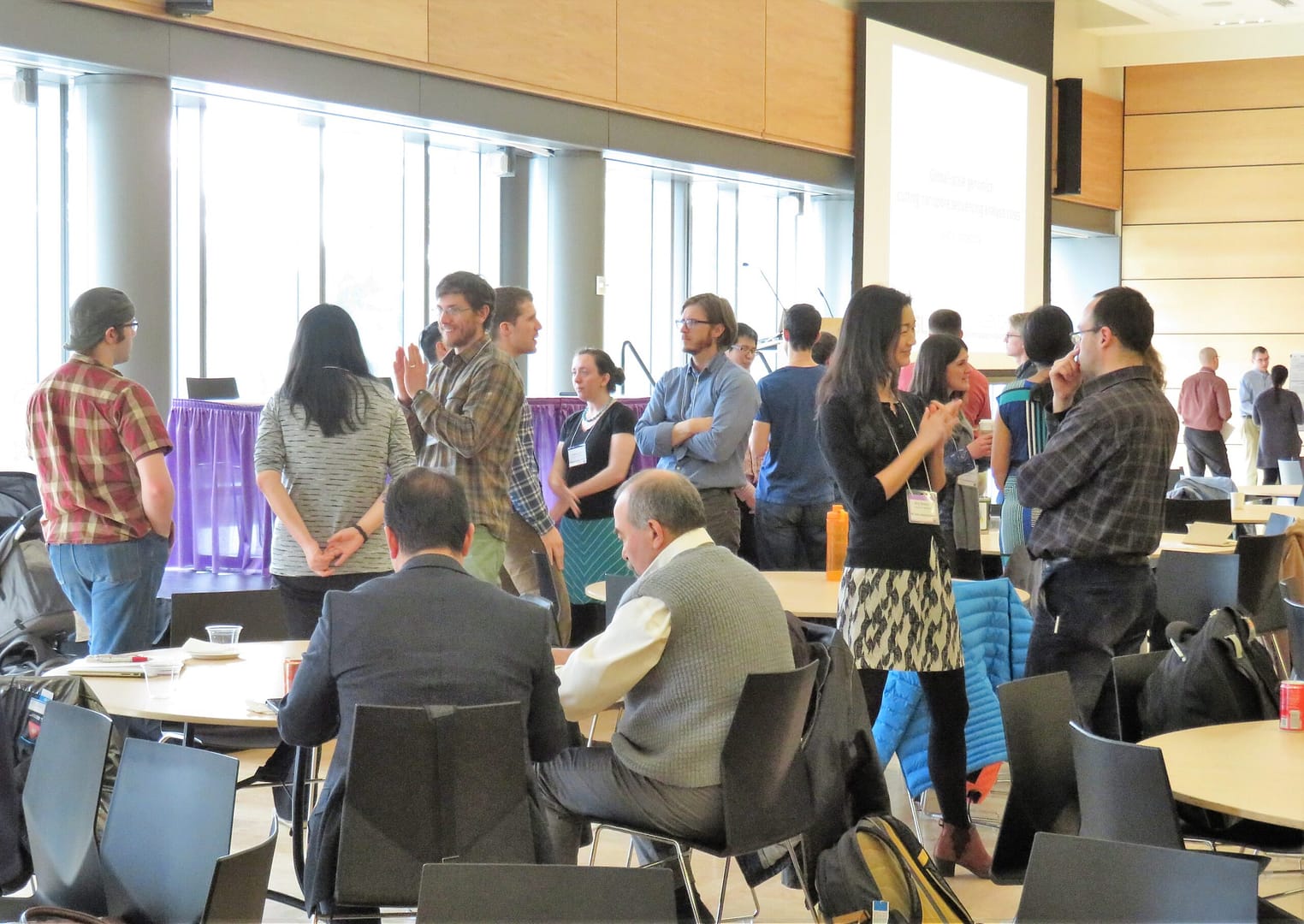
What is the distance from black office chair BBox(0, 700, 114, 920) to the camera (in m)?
2.39

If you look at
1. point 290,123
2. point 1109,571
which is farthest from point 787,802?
point 290,123

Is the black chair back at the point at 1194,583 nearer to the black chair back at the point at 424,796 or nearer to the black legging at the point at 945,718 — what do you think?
the black legging at the point at 945,718

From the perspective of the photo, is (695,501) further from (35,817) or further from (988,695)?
(988,695)

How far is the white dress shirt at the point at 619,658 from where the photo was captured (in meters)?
2.67

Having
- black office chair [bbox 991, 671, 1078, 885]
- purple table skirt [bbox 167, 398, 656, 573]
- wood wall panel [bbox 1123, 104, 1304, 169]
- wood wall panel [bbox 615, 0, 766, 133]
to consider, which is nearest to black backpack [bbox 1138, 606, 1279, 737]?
black office chair [bbox 991, 671, 1078, 885]

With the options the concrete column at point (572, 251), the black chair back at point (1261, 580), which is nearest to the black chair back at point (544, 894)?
the black chair back at point (1261, 580)

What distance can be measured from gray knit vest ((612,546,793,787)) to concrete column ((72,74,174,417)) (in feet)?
15.2

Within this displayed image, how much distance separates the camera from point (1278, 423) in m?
13.4

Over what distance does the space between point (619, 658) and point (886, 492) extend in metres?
1.00

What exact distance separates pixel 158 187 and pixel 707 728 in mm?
5108

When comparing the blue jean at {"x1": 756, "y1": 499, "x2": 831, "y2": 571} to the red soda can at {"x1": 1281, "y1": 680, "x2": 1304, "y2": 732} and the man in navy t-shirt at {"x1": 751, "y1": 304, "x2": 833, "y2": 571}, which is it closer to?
the man in navy t-shirt at {"x1": 751, "y1": 304, "x2": 833, "y2": 571}

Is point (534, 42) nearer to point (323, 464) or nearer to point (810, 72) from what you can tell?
point (810, 72)

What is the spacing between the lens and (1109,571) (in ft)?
11.6

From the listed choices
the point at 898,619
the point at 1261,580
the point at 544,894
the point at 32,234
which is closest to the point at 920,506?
the point at 898,619
